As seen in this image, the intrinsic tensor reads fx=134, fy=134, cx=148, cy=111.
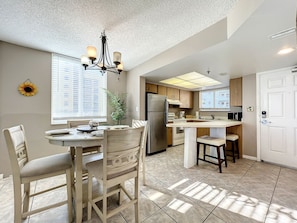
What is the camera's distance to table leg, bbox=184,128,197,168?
2.79m

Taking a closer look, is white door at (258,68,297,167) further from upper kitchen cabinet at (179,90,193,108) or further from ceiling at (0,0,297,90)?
upper kitchen cabinet at (179,90,193,108)

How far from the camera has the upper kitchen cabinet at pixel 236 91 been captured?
348 cm

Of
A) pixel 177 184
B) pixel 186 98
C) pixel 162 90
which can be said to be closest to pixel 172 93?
pixel 162 90

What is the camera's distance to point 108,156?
1161 millimetres

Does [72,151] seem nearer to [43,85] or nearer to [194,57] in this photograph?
[43,85]

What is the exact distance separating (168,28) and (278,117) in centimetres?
300

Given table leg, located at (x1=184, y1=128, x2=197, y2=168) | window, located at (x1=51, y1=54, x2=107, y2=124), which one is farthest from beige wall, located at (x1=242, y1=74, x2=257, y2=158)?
window, located at (x1=51, y1=54, x2=107, y2=124)

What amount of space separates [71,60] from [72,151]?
218 cm

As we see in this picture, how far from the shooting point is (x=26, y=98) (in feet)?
8.26

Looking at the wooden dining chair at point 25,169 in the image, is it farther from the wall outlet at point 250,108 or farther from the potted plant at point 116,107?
the wall outlet at point 250,108

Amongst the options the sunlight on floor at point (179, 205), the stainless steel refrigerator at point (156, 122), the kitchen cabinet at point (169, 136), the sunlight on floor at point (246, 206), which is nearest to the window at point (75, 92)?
the stainless steel refrigerator at point (156, 122)

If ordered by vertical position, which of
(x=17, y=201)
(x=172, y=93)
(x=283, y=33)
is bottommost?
(x=17, y=201)

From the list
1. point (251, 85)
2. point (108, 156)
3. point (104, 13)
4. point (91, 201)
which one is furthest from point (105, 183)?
point (251, 85)

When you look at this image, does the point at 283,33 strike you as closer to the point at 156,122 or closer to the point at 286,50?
the point at 286,50
